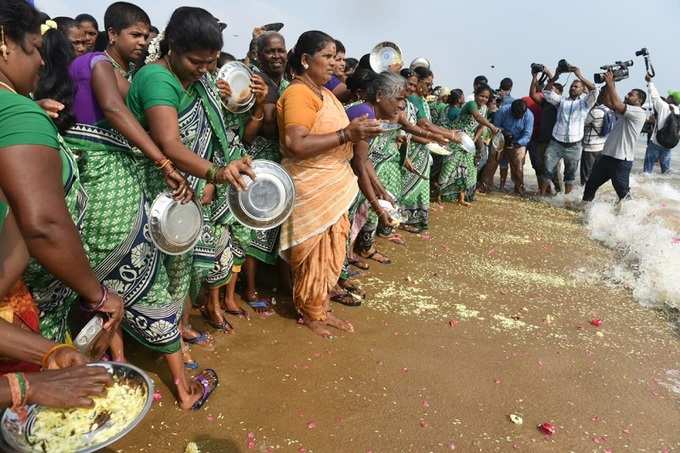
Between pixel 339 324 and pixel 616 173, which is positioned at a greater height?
pixel 616 173

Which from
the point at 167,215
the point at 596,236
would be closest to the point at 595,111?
the point at 596,236

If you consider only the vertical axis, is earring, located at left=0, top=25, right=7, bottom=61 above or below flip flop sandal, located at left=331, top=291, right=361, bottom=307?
above

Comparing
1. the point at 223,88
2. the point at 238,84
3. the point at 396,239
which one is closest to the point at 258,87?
the point at 238,84

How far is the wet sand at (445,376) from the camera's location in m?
2.55

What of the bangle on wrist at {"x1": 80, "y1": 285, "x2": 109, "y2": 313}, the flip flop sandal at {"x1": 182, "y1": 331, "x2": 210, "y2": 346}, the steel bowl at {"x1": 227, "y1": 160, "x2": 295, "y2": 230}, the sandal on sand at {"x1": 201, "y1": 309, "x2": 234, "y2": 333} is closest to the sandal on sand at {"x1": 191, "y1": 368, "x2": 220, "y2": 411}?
the flip flop sandal at {"x1": 182, "y1": 331, "x2": 210, "y2": 346}

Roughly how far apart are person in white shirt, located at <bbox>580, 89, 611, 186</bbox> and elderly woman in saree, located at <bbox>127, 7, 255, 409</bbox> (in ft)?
29.2

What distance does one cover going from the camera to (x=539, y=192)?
10.2 meters

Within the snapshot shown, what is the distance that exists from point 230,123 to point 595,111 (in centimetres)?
853

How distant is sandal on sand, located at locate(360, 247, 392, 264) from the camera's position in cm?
531

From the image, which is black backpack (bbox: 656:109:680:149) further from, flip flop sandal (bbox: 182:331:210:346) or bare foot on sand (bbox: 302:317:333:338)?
flip flop sandal (bbox: 182:331:210:346)

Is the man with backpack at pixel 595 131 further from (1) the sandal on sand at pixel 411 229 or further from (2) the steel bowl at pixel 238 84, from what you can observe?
(2) the steel bowl at pixel 238 84

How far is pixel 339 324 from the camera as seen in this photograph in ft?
12.2

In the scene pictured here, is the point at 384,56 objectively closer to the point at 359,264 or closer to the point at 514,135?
the point at 359,264

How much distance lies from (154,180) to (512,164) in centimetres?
862
